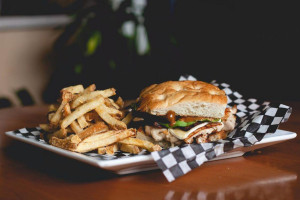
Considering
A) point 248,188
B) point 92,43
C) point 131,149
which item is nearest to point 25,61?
point 92,43

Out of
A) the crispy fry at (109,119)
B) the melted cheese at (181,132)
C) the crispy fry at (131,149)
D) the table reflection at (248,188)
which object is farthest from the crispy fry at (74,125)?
the table reflection at (248,188)

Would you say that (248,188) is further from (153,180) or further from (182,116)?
(182,116)

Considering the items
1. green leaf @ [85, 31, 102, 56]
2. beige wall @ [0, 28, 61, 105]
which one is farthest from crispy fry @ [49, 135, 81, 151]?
beige wall @ [0, 28, 61, 105]

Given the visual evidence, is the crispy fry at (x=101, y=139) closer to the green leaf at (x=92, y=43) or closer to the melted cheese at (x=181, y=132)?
the melted cheese at (x=181, y=132)

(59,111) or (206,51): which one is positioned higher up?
(59,111)

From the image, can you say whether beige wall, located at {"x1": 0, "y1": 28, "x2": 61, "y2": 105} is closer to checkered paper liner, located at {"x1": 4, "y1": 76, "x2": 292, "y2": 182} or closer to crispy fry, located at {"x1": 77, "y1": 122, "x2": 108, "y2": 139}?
checkered paper liner, located at {"x1": 4, "y1": 76, "x2": 292, "y2": 182}

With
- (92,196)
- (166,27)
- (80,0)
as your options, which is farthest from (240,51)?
(92,196)
